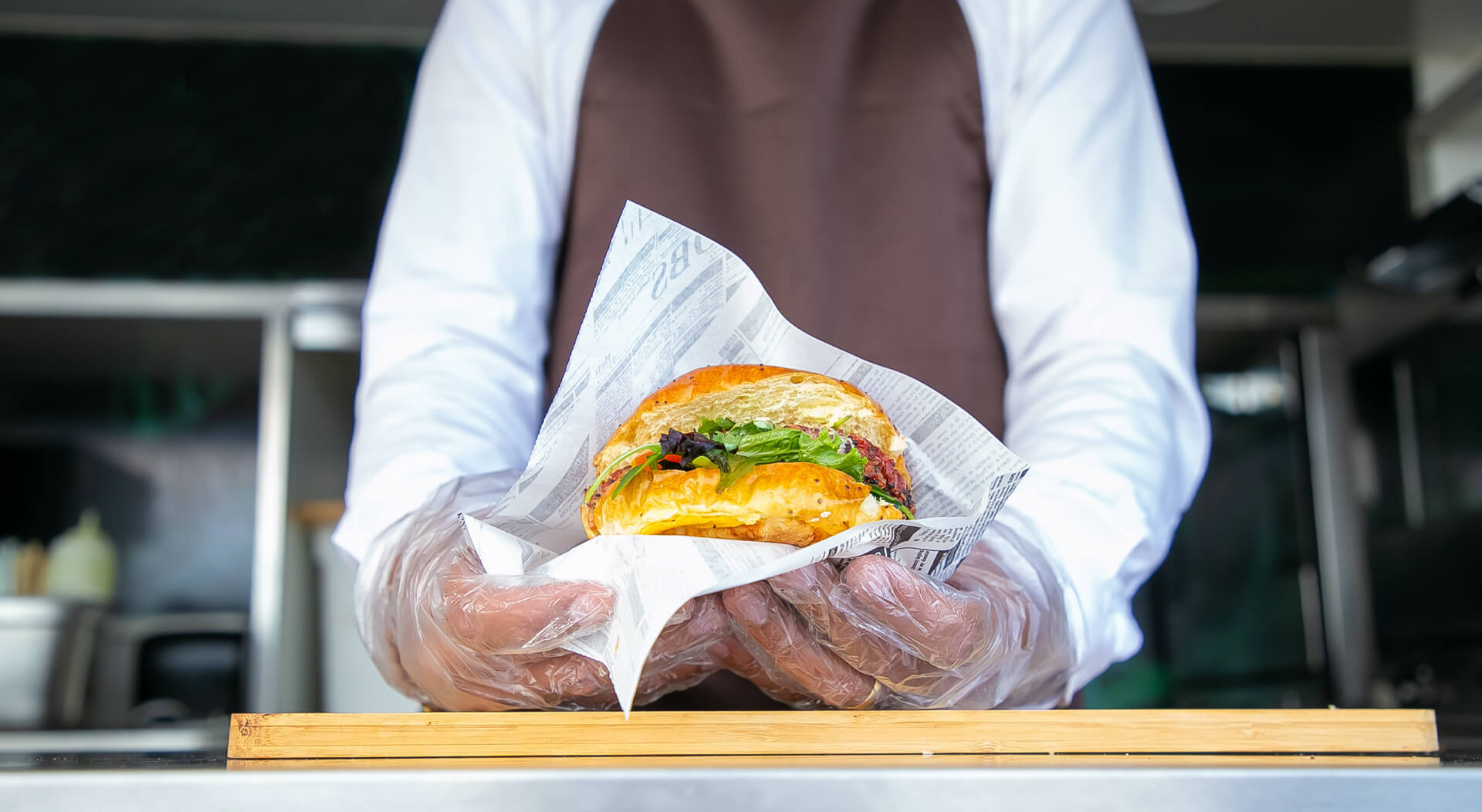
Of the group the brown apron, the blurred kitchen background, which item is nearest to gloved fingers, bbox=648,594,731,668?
the brown apron

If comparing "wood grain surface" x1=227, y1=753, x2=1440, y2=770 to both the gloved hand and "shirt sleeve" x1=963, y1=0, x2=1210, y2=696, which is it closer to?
the gloved hand

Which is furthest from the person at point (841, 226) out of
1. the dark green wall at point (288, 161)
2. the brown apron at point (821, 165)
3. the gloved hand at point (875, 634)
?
the dark green wall at point (288, 161)

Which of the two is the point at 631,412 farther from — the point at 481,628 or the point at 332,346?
the point at 332,346

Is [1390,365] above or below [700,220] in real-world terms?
above

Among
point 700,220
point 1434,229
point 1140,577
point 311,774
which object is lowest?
point 311,774

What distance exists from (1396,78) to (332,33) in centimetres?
264

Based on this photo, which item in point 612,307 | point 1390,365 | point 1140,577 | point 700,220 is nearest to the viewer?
point 612,307

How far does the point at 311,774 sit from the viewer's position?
455mm

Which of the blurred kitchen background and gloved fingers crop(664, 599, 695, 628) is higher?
the blurred kitchen background

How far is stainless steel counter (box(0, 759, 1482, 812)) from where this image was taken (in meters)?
0.45

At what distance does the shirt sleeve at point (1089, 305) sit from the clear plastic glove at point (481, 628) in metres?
0.27

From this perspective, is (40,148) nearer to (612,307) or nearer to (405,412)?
(405,412)

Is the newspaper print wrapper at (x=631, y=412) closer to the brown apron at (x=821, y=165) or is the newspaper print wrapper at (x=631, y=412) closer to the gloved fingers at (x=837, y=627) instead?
the gloved fingers at (x=837, y=627)

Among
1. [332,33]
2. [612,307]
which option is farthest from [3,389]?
[612,307]
